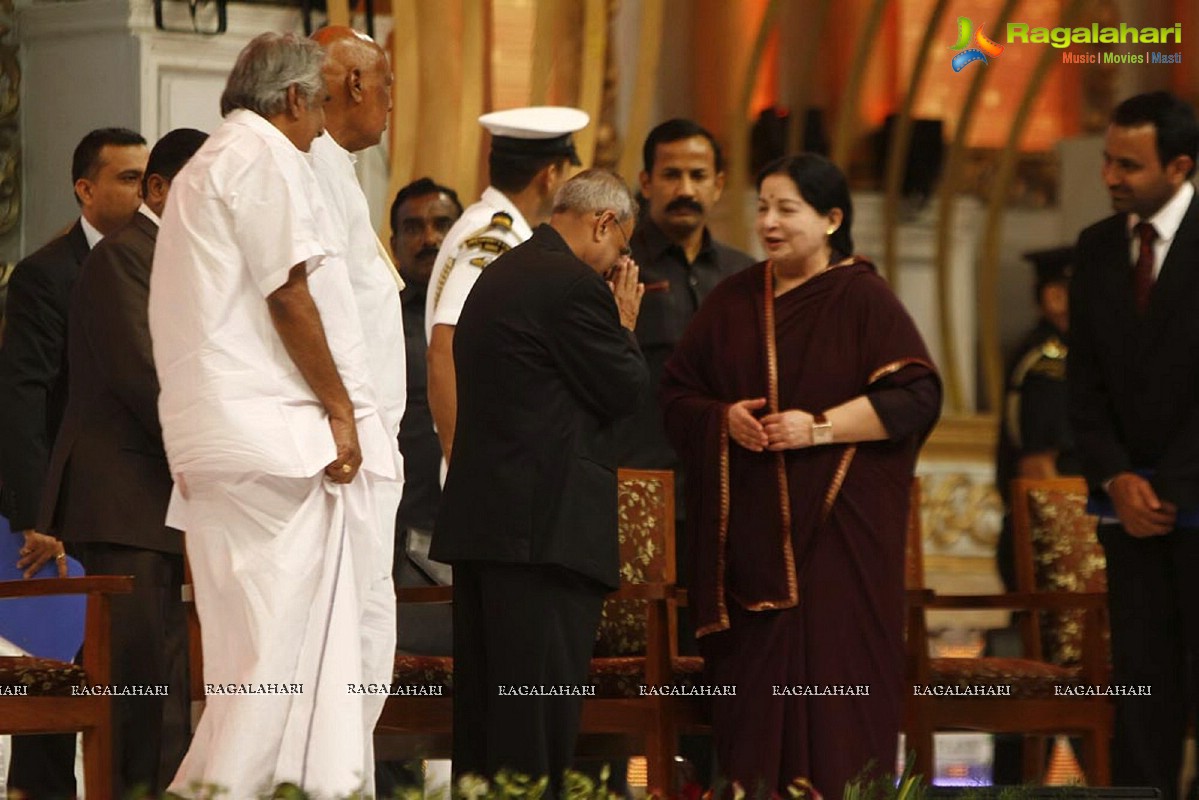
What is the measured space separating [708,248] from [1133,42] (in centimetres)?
419

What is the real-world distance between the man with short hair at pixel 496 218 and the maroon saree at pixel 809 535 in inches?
25.6

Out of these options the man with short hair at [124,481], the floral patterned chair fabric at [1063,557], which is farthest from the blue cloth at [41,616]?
the floral patterned chair fabric at [1063,557]

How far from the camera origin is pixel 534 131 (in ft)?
16.7

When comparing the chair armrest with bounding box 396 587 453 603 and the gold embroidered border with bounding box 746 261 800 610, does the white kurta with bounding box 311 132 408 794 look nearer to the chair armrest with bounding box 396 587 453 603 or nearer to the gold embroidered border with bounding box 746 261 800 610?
the chair armrest with bounding box 396 587 453 603

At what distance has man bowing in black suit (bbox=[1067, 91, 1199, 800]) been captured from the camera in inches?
185

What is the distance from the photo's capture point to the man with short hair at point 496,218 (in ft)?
16.4

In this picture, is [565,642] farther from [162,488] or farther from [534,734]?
[162,488]

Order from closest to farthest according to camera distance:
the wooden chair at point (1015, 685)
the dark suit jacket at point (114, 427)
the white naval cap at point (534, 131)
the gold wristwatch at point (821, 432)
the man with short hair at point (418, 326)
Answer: the gold wristwatch at point (821, 432) → the dark suit jacket at point (114, 427) → the wooden chair at point (1015, 685) → the white naval cap at point (534, 131) → the man with short hair at point (418, 326)

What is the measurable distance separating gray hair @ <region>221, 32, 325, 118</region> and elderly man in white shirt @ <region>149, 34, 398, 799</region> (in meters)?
0.01

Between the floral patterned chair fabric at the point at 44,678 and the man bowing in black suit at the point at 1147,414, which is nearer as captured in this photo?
the floral patterned chair fabric at the point at 44,678

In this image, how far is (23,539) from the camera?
5109mm

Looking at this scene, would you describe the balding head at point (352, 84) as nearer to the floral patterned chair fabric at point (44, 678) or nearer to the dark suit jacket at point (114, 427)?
the dark suit jacket at point (114, 427)

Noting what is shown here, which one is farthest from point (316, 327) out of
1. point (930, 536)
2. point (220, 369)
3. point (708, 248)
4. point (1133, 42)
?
point (1133, 42)

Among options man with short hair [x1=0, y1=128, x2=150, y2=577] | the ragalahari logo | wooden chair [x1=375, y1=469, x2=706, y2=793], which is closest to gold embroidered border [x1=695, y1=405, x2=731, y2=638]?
wooden chair [x1=375, y1=469, x2=706, y2=793]
